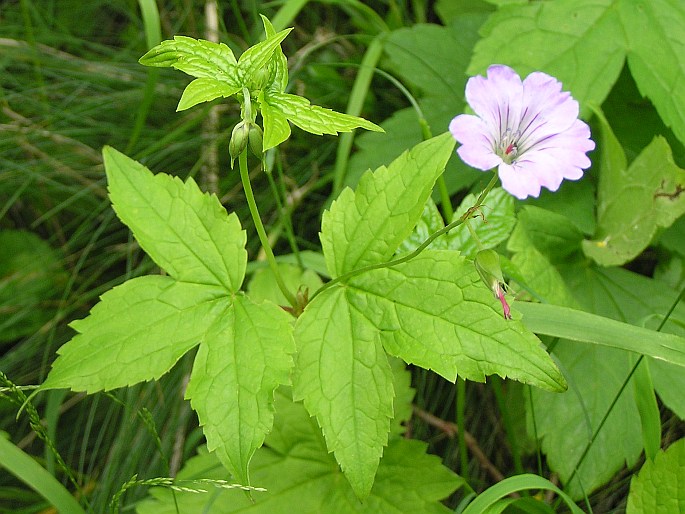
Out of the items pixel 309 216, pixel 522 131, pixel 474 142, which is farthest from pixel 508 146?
pixel 309 216

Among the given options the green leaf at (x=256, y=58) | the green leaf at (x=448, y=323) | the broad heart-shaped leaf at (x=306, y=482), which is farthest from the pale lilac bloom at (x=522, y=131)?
the broad heart-shaped leaf at (x=306, y=482)

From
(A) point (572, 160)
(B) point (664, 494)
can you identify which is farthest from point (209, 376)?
(B) point (664, 494)

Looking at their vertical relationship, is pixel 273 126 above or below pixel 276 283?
above

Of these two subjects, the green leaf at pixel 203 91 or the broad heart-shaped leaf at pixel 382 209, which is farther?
the broad heart-shaped leaf at pixel 382 209

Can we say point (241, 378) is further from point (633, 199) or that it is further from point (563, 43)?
point (563, 43)

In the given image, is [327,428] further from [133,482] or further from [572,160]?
[572,160]

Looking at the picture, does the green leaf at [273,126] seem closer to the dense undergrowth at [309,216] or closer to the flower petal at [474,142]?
the flower petal at [474,142]
